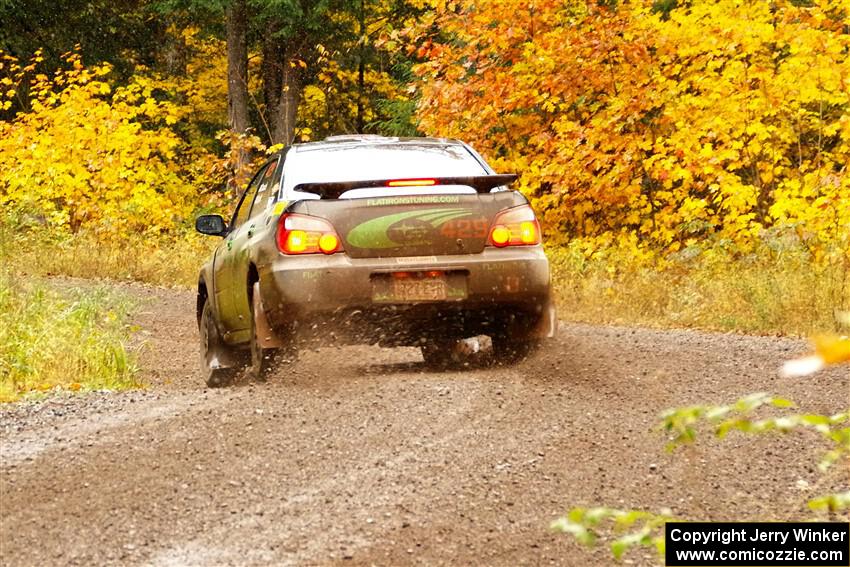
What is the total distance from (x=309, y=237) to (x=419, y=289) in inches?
30.3

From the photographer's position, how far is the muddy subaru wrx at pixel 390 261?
8070 mm

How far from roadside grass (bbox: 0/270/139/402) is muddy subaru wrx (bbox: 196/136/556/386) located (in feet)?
4.26

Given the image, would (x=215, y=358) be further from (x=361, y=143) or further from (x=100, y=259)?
(x=100, y=259)

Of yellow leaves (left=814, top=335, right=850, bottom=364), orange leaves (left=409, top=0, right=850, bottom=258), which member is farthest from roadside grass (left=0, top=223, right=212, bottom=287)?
yellow leaves (left=814, top=335, right=850, bottom=364)

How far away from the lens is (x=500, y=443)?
6.41 metres

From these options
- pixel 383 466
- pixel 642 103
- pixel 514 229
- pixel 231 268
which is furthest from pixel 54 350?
pixel 642 103

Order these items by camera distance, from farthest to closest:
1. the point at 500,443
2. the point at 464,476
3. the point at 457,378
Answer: the point at 457,378 < the point at 500,443 < the point at 464,476

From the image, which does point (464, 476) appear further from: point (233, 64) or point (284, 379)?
point (233, 64)

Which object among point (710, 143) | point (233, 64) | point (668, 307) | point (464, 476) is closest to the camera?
point (464, 476)

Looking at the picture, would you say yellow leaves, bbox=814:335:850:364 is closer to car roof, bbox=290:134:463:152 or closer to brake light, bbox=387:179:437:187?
brake light, bbox=387:179:437:187

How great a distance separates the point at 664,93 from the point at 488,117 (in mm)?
2284

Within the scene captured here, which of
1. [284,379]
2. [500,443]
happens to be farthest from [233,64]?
[500,443]

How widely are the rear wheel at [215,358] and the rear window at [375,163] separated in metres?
1.82

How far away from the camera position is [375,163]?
8.88m
